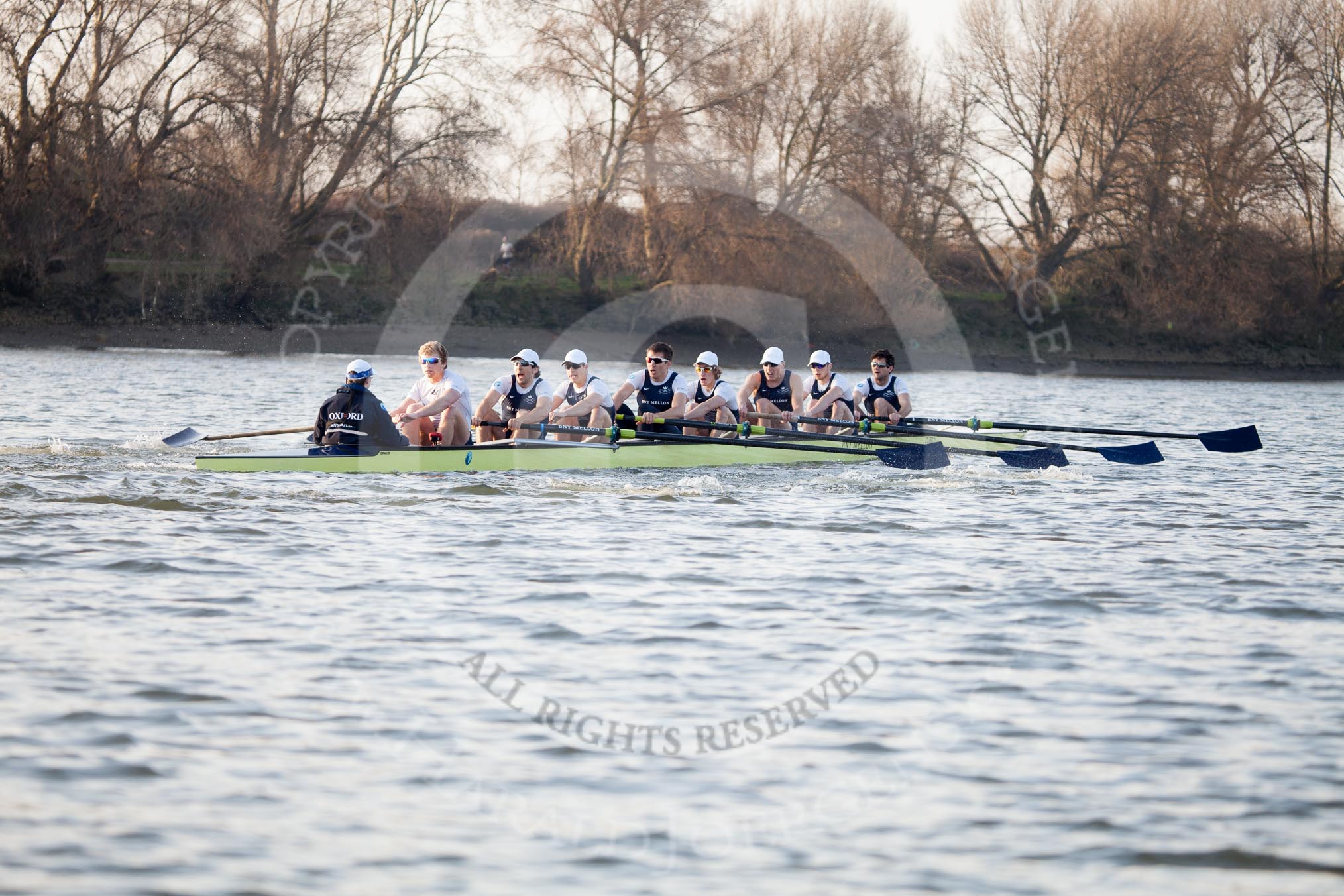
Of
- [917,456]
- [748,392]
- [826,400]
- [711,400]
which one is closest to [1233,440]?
[917,456]

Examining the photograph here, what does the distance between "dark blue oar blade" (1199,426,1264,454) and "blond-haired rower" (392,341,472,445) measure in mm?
8262

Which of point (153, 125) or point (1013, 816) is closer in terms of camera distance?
point (1013, 816)

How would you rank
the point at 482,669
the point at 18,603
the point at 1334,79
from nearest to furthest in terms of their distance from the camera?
the point at 482,669 < the point at 18,603 < the point at 1334,79

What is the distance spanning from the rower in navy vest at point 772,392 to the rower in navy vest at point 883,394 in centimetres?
75

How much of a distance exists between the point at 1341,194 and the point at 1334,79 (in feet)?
12.3

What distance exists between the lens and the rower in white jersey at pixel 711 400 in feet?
53.8

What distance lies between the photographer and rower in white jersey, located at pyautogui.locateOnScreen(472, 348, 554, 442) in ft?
50.4

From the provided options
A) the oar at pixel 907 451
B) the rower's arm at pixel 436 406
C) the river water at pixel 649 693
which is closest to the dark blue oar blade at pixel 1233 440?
the oar at pixel 907 451

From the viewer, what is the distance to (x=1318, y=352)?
49.3 m

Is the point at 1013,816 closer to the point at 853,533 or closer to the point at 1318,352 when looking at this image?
the point at 853,533

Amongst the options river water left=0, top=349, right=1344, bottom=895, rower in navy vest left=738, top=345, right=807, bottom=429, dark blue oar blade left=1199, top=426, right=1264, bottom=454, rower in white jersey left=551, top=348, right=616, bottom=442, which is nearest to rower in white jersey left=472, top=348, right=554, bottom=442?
rower in white jersey left=551, top=348, right=616, bottom=442

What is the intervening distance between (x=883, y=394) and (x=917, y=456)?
291 cm

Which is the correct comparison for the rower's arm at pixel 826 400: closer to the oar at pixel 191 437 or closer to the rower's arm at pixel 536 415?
the rower's arm at pixel 536 415

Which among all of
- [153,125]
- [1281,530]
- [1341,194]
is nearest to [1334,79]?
[1341,194]
